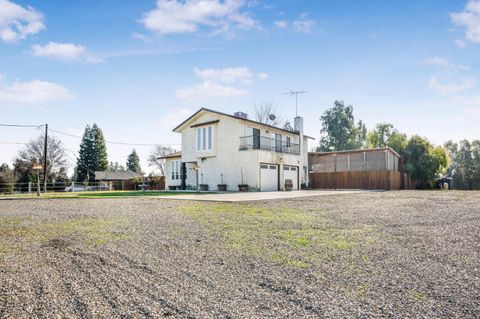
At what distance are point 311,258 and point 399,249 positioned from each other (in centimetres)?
145

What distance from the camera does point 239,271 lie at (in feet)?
10.7

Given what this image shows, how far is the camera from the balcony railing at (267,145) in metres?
21.4

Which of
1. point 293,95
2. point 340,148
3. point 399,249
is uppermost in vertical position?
point 293,95

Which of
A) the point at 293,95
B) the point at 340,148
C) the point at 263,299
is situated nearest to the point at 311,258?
the point at 263,299

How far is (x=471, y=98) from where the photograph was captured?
16.3m

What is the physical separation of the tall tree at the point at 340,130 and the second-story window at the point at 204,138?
95.5ft

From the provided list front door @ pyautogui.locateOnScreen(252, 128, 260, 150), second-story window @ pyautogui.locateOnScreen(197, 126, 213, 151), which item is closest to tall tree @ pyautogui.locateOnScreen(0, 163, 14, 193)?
second-story window @ pyautogui.locateOnScreen(197, 126, 213, 151)

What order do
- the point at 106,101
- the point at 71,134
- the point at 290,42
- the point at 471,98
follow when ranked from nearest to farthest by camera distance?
the point at 290,42 < the point at 471,98 < the point at 106,101 < the point at 71,134

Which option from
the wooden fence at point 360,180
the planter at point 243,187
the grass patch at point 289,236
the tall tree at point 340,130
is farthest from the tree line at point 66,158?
the grass patch at point 289,236

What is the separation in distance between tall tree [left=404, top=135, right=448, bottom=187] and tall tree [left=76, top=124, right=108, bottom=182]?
4851cm

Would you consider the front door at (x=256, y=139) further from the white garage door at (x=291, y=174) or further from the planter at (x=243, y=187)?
the planter at (x=243, y=187)

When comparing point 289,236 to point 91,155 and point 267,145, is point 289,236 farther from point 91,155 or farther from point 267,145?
point 91,155

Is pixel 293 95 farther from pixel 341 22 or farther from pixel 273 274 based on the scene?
pixel 273 274

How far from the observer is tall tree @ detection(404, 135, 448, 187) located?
28.4 m
